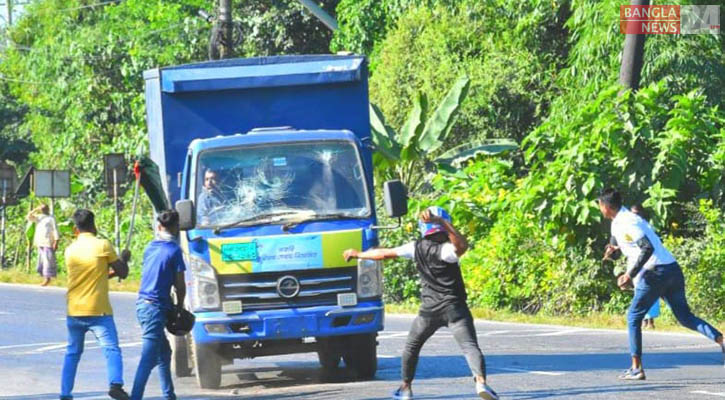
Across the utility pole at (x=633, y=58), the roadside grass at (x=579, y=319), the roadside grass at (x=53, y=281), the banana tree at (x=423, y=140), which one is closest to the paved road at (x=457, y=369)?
the roadside grass at (x=579, y=319)

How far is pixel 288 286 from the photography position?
526 inches

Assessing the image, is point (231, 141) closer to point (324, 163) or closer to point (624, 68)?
point (324, 163)

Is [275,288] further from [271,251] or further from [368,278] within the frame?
[368,278]

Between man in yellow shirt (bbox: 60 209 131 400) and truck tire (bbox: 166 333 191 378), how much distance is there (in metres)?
3.09

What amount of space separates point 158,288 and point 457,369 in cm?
427

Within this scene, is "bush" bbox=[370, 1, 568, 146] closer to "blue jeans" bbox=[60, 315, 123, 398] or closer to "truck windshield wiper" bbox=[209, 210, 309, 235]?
"truck windshield wiper" bbox=[209, 210, 309, 235]

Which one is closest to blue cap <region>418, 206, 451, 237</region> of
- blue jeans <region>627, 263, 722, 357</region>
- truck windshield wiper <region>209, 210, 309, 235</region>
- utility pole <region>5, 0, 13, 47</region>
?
truck windshield wiper <region>209, 210, 309, 235</region>

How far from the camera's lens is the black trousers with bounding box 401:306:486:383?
11109 millimetres

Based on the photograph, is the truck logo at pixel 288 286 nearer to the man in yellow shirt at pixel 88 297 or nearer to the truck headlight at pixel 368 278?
the truck headlight at pixel 368 278

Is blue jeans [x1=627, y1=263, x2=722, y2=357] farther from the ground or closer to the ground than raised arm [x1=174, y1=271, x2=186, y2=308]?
closer to the ground

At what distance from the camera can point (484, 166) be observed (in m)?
27.7

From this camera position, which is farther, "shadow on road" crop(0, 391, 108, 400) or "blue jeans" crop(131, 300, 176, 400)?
"shadow on road" crop(0, 391, 108, 400)

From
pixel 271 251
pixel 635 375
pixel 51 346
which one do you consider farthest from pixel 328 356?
pixel 51 346

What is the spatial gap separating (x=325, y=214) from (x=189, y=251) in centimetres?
133
